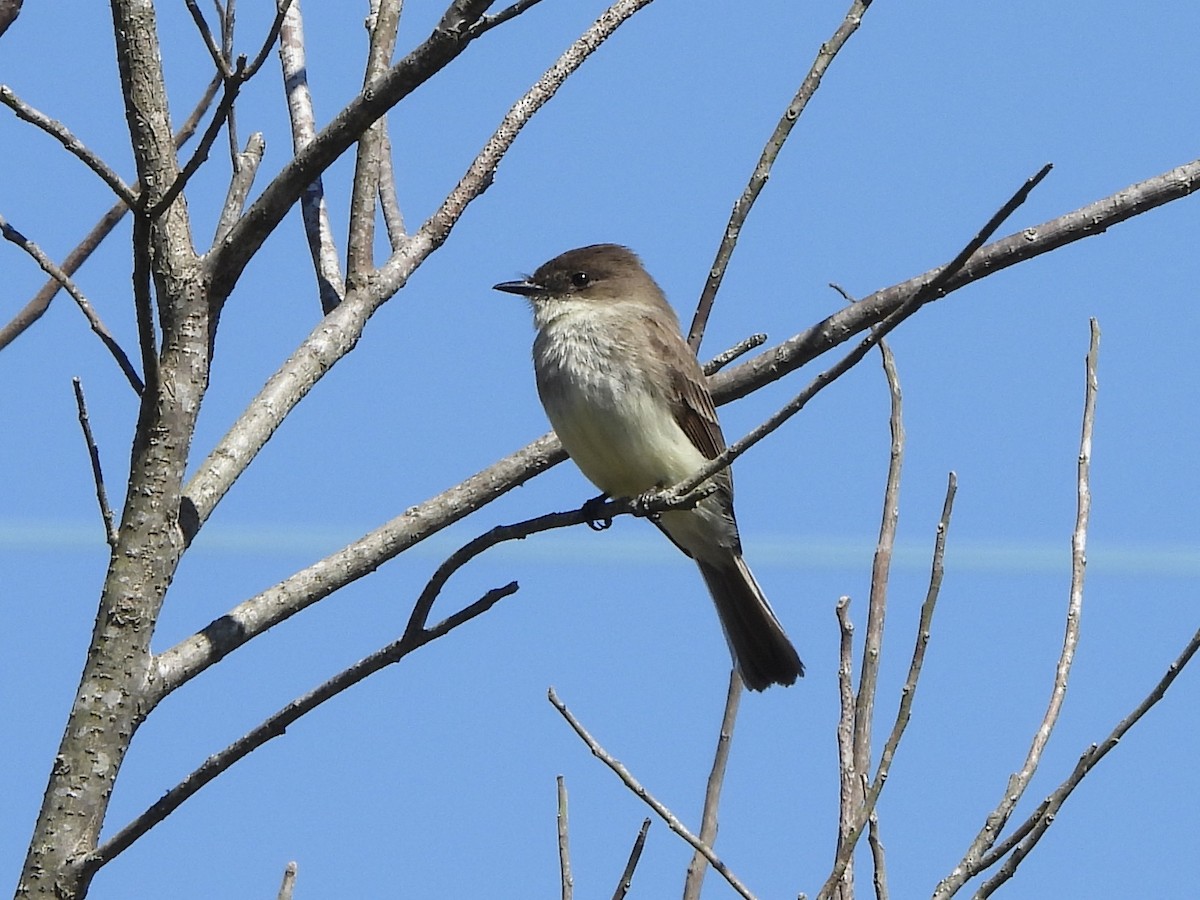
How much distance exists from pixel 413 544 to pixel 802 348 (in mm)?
1166

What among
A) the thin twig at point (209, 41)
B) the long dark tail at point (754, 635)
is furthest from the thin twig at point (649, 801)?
the long dark tail at point (754, 635)

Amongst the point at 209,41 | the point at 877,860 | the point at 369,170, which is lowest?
the point at 877,860

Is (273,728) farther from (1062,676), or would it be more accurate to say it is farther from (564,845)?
(1062,676)

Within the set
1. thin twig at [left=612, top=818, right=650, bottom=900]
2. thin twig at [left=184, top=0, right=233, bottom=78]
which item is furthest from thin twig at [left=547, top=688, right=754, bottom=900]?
thin twig at [left=184, top=0, right=233, bottom=78]

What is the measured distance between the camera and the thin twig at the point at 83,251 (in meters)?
3.88

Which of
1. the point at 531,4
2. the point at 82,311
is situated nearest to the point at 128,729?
the point at 82,311

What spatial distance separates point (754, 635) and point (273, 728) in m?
3.79

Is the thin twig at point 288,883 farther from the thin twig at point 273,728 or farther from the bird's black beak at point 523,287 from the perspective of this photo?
the bird's black beak at point 523,287

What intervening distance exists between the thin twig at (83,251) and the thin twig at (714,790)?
72.9 inches

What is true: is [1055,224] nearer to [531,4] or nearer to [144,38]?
[531,4]

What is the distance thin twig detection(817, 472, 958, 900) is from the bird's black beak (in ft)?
11.1

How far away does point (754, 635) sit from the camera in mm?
6477

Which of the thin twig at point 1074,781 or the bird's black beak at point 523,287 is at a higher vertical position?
the bird's black beak at point 523,287

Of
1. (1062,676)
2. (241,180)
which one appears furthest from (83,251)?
(1062,676)
